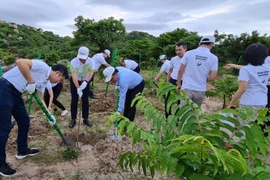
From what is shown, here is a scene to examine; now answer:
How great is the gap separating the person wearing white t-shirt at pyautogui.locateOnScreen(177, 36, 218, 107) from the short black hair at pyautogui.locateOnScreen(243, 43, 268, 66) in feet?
2.12

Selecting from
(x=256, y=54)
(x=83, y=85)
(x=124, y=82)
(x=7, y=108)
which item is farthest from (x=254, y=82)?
(x=7, y=108)

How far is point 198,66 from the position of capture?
3.40m

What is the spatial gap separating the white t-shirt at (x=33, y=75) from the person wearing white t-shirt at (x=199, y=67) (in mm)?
2040

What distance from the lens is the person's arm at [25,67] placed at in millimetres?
2645

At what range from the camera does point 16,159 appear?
3404mm

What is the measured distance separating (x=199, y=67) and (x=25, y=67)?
7.86 ft

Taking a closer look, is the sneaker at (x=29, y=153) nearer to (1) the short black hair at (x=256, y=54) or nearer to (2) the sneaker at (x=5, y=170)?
(2) the sneaker at (x=5, y=170)

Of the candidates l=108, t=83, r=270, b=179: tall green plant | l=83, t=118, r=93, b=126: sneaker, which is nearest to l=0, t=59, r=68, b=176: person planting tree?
l=83, t=118, r=93, b=126: sneaker

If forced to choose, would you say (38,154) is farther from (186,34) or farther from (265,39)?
(186,34)

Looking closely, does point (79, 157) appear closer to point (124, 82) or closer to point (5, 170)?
point (5, 170)

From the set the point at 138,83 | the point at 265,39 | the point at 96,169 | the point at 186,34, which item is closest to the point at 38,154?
the point at 96,169

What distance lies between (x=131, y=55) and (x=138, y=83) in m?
14.8

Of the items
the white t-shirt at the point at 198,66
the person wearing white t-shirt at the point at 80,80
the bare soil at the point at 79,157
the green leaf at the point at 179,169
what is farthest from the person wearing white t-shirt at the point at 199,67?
the green leaf at the point at 179,169

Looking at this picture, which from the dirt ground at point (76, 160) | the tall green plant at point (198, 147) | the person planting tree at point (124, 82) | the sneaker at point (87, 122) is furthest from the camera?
the sneaker at point (87, 122)
